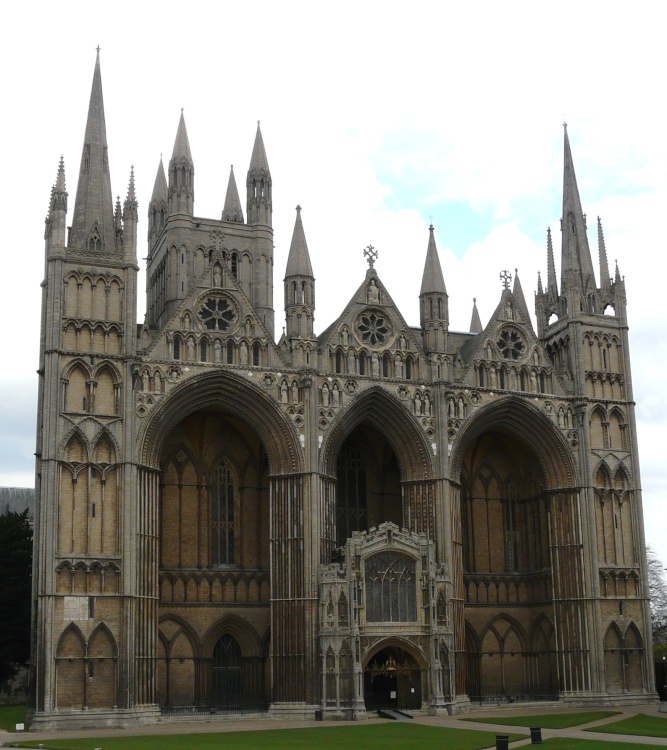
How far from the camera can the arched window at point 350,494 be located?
57938 millimetres

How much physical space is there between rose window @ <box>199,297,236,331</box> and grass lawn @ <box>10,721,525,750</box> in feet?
62.8

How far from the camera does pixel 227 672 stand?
177ft

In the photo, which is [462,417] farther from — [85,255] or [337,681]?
[85,255]

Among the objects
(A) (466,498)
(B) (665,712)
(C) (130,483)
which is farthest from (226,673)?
(B) (665,712)

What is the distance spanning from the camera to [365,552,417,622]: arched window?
50312 mm

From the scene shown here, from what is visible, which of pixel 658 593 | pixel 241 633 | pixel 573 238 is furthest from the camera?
pixel 658 593

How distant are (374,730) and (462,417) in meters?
18.4

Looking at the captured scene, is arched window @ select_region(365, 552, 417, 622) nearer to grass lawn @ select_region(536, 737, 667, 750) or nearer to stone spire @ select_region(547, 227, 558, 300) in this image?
grass lawn @ select_region(536, 737, 667, 750)

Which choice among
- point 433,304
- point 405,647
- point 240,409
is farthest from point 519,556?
point 240,409

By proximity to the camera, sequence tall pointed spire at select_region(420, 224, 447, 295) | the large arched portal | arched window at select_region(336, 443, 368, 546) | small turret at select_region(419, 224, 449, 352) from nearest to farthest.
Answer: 1. small turret at select_region(419, 224, 449, 352)
2. the large arched portal
3. tall pointed spire at select_region(420, 224, 447, 295)
4. arched window at select_region(336, 443, 368, 546)

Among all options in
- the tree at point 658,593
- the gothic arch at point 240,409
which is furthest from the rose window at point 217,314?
the tree at point 658,593

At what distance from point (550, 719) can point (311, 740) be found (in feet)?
42.0

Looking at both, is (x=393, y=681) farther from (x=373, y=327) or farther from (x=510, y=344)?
(x=510, y=344)

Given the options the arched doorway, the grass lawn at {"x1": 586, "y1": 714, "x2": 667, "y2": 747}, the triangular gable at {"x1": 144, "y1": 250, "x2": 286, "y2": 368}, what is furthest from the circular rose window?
the grass lawn at {"x1": 586, "y1": 714, "x2": 667, "y2": 747}
